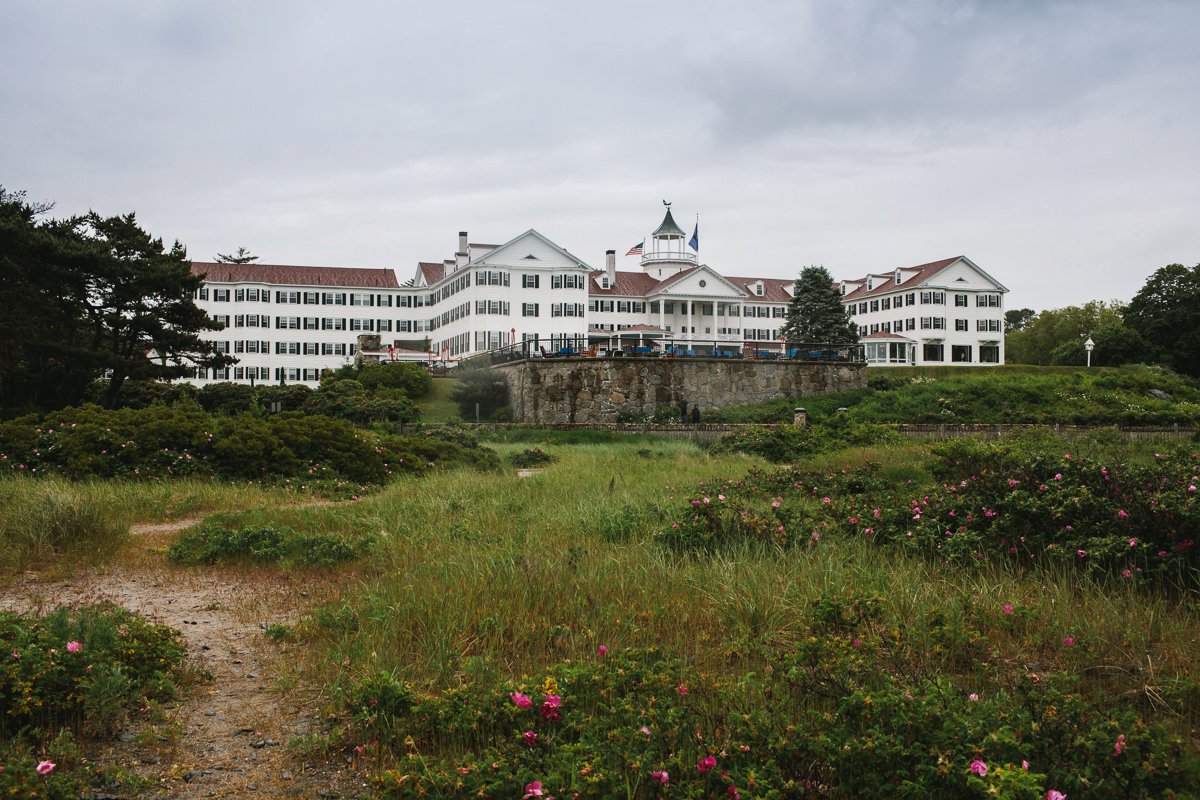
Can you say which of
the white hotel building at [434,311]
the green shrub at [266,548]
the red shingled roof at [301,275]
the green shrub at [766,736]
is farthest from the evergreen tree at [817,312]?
the green shrub at [766,736]

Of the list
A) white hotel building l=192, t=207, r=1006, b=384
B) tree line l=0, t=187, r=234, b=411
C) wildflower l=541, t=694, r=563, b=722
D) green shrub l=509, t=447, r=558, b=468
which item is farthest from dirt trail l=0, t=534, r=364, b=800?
white hotel building l=192, t=207, r=1006, b=384

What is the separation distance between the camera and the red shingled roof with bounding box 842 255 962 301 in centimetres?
Answer: 7381

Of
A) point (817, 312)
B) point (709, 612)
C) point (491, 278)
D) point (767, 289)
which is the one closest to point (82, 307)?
point (491, 278)

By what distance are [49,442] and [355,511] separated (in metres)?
6.78

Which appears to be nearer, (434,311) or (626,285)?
(434,311)

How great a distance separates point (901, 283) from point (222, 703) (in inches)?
3071

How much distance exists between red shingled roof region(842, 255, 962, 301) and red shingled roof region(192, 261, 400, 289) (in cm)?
4175

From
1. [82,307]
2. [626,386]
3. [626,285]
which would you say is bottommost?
[626,386]

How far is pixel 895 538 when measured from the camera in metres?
7.97

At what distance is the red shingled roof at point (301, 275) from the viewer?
71438mm

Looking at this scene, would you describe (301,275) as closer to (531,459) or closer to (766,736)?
(531,459)

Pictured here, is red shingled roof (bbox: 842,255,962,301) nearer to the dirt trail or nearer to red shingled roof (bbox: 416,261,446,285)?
red shingled roof (bbox: 416,261,446,285)

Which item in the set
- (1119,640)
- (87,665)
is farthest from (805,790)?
(87,665)

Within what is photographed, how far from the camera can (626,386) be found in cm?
3853
